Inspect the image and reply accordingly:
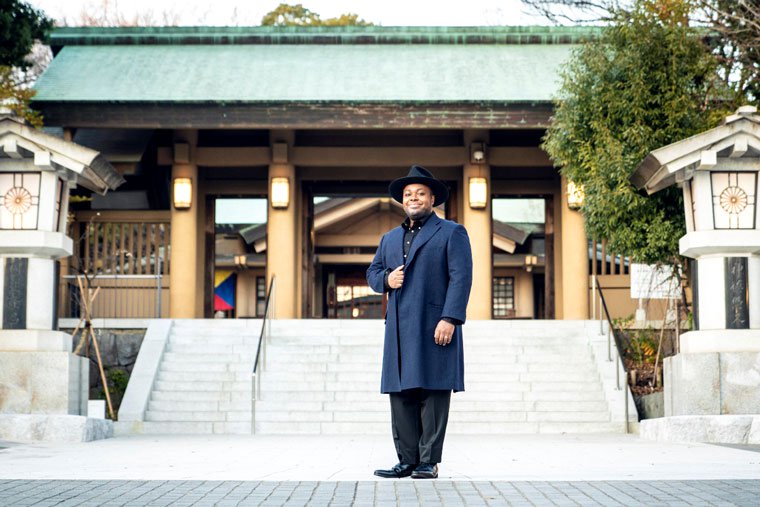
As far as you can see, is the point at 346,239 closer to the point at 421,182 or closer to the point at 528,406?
the point at 528,406

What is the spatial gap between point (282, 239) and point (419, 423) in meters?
11.5

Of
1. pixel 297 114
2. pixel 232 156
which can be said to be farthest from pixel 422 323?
pixel 232 156

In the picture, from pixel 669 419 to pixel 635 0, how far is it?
5840 millimetres

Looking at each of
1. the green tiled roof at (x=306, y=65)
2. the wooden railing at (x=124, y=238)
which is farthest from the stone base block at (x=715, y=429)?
the wooden railing at (x=124, y=238)

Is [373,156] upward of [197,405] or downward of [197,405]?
upward

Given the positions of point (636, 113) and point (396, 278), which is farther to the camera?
point (636, 113)

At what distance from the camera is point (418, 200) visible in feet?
22.4

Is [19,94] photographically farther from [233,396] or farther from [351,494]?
[351,494]

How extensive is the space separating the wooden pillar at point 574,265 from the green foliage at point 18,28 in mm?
8714

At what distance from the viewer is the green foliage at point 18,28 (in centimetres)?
1531

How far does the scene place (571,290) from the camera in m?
18.0

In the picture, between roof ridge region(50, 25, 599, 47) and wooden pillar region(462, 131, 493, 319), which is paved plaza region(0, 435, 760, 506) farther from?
roof ridge region(50, 25, 599, 47)

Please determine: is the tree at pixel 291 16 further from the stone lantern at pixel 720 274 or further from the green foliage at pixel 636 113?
the stone lantern at pixel 720 274

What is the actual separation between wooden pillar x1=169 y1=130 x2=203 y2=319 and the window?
927cm
